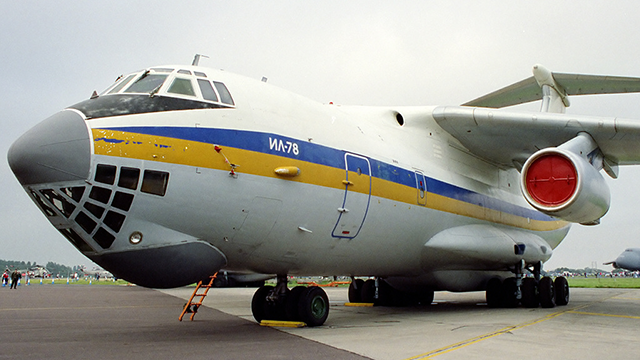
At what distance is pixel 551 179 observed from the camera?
7.23 metres

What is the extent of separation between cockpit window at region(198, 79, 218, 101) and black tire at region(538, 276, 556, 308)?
26.1 feet

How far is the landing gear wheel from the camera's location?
10.4 meters

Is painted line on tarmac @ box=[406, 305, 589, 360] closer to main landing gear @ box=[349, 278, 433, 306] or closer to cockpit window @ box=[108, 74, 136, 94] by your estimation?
main landing gear @ box=[349, 278, 433, 306]

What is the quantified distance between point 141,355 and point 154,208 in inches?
54.5

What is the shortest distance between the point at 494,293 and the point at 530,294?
70 cm

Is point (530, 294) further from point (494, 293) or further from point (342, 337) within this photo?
point (342, 337)

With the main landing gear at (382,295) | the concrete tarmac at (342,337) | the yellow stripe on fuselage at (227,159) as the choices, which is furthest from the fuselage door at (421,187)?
the main landing gear at (382,295)

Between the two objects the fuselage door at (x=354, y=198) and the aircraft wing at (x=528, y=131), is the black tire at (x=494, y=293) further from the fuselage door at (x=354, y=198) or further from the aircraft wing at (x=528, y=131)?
the fuselage door at (x=354, y=198)

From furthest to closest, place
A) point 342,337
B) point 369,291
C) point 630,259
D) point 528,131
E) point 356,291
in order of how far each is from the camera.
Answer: point 630,259 → point 356,291 → point 369,291 → point 528,131 → point 342,337

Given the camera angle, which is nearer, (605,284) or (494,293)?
(494,293)

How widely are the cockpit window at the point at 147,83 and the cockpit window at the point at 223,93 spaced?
1.93 feet

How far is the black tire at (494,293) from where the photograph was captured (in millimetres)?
10359

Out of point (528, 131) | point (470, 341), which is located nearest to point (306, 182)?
point (470, 341)

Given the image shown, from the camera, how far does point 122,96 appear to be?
521 centimetres
